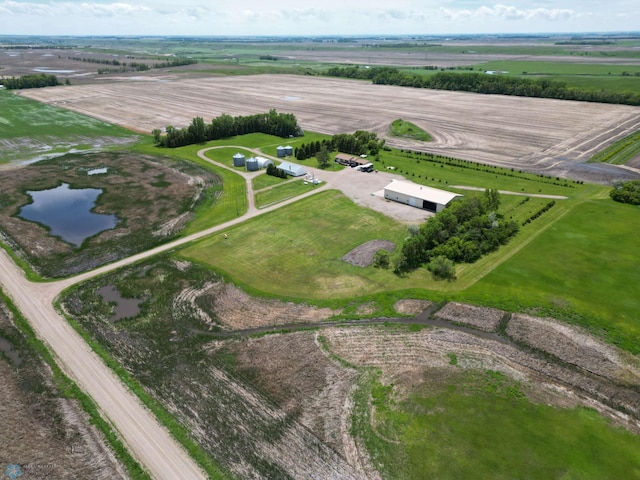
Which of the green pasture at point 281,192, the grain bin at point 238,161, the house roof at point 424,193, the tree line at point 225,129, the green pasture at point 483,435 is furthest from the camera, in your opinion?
the tree line at point 225,129

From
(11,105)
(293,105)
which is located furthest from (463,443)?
(11,105)

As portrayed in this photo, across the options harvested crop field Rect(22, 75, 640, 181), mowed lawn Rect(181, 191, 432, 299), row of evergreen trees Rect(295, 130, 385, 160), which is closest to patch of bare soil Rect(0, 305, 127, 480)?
mowed lawn Rect(181, 191, 432, 299)

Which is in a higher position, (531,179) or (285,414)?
(531,179)

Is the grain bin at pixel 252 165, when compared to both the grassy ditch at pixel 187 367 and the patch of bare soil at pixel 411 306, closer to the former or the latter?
the grassy ditch at pixel 187 367

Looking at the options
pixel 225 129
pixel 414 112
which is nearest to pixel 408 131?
pixel 414 112

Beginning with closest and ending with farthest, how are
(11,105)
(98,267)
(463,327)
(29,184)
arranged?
(463,327), (98,267), (29,184), (11,105)

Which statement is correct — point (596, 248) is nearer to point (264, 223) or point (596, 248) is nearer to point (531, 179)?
point (531, 179)

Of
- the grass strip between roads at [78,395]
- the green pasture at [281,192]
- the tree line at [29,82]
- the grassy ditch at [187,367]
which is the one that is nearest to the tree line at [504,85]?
the green pasture at [281,192]
